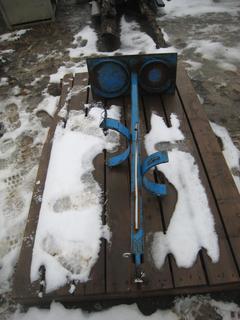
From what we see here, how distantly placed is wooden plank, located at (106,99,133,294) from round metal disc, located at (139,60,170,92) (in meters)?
0.75

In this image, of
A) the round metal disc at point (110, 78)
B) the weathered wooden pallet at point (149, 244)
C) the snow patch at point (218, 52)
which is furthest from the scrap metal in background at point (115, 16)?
the weathered wooden pallet at point (149, 244)

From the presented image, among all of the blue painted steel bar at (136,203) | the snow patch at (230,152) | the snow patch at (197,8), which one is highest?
the blue painted steel bar at (136,203)

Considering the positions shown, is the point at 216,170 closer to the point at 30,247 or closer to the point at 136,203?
the point at 136,203

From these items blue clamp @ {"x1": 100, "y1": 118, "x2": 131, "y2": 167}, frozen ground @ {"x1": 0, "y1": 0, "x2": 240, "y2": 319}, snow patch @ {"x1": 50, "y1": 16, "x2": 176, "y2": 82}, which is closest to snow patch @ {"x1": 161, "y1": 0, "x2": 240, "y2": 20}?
frozen ground @ {"x1": 0, "y1": 0, "x2": 240, "y2": 319}

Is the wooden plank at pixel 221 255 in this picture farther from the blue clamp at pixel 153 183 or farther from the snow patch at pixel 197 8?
the snow patch at pixel 197 8

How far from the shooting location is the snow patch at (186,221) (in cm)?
164

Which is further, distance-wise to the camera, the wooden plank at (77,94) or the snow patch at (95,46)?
the snow patch at (95,46)

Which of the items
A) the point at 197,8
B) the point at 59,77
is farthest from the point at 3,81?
the point at 197,8

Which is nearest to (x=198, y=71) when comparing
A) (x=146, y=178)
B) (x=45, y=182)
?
(x=146, y=178)

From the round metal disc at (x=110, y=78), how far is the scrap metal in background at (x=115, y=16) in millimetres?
1724

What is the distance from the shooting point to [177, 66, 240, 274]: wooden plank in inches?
67.7

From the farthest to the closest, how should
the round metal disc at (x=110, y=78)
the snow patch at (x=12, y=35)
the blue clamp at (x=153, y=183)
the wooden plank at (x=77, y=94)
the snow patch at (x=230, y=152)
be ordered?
the snow patch at (x=12, y=35) < the wooden plank at (x=77, y=94) < the round metal disc at (x=110, y=78) < the snow patch at (x=230, y=152) < the blue clamp at (x=153, y=183)

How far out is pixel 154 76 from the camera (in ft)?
8.22

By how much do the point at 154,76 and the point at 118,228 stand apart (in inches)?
56.3
